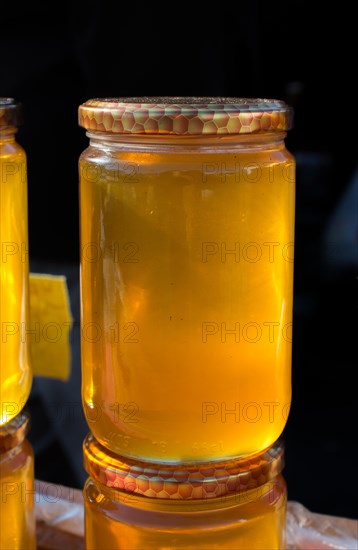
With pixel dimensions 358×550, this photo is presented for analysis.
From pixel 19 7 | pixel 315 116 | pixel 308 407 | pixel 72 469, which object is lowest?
pixel 72 469

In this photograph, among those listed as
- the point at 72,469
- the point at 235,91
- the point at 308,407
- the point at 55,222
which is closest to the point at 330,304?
the point at 308,407

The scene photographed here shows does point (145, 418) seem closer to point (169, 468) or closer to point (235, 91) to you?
point (169, 468)

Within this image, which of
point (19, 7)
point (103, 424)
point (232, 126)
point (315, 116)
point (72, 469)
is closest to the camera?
point (232, 126)

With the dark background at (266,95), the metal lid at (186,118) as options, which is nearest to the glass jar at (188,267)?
the metal lid at (186,118)

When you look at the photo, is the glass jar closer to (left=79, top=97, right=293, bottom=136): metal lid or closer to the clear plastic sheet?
(left=79, top=97, right=293, bottom=136): metal lid

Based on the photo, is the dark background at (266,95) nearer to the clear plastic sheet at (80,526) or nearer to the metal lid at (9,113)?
the clear plastic sheet at (80,526)

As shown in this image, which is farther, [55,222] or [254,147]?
[55,222]
